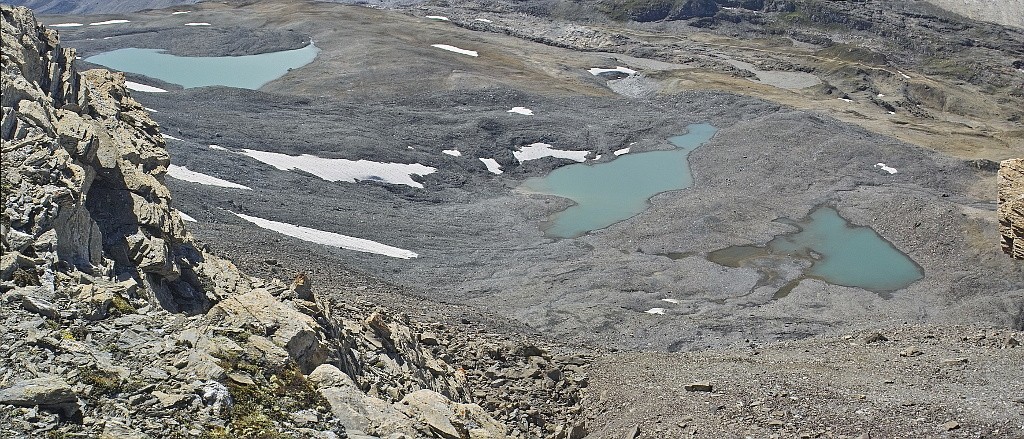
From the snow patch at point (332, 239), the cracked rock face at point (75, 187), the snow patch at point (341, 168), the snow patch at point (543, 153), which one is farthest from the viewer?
the snow patch at point (543, 153)

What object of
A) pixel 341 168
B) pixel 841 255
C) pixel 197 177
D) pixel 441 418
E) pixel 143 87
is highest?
pixel 441 418

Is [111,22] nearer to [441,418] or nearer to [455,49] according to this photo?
[455,49]

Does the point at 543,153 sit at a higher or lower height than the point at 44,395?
lower

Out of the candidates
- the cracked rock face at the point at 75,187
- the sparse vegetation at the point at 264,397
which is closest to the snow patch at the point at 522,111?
the cracked rock face at the point at 75,187

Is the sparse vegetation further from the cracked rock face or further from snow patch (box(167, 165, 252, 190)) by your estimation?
snow patch (box(167, 165, 252, 190))

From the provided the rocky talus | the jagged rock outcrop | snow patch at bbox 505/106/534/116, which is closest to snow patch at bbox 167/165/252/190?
Answer: the rocky talus

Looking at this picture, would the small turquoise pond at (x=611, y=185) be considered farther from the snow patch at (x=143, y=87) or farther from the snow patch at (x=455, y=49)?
the snow patch at (x=455, y=49)

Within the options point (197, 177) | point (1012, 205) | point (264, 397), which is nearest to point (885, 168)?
point (1012, 205)
